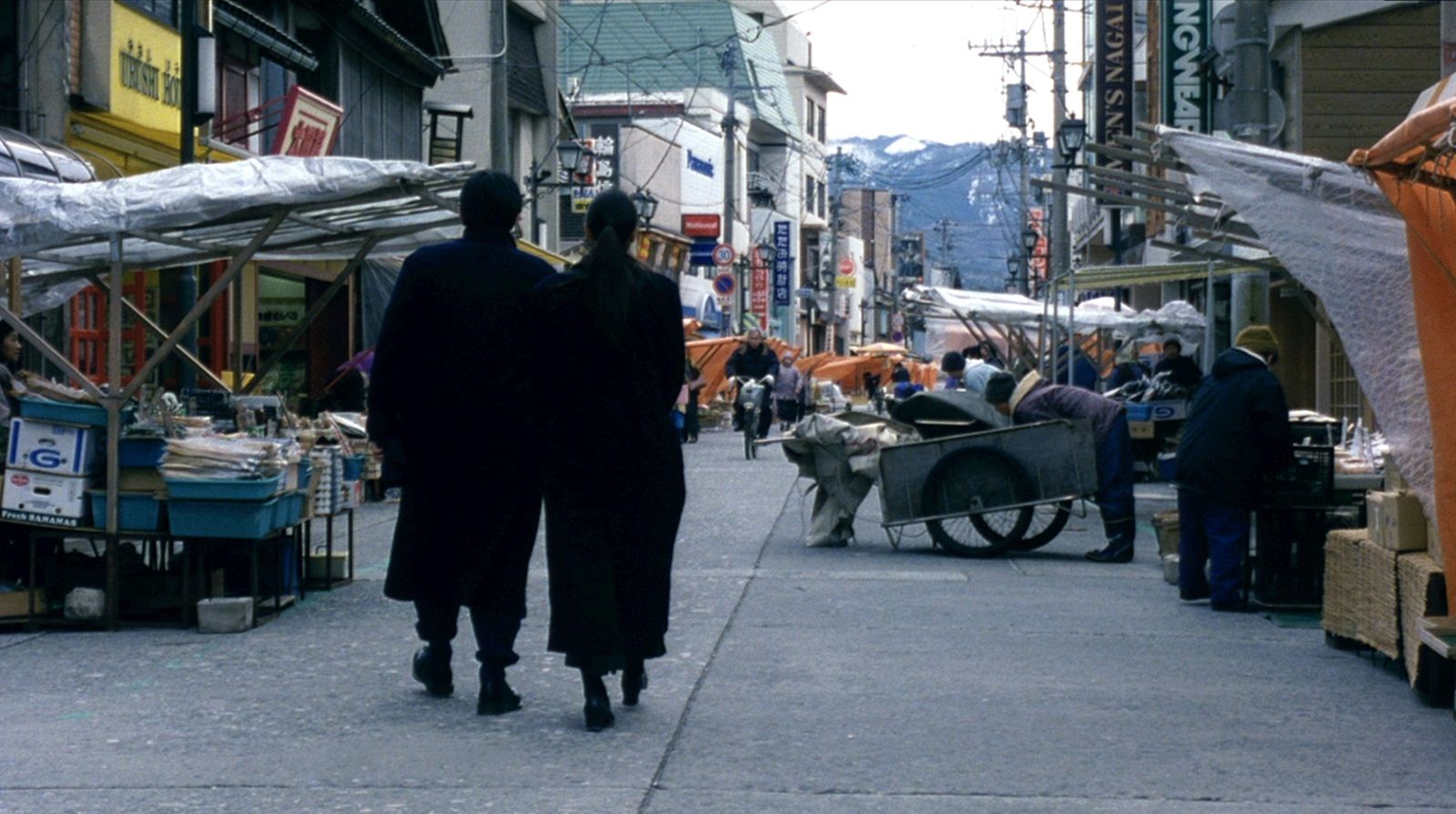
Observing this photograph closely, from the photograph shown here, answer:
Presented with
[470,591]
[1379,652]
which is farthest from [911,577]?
[470,591]

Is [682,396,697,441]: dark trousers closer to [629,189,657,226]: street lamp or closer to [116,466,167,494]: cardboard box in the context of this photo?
[629,189,657,226]: street lamp

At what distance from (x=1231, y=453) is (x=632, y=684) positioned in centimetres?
475

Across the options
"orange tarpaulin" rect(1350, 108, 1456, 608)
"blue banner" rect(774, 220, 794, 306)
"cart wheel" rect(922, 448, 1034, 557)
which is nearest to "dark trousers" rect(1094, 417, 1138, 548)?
"cart wheel" rect(922, 448, 1034, 557)

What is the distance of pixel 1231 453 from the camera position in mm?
10672

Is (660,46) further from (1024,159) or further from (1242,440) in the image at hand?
(1242,440)

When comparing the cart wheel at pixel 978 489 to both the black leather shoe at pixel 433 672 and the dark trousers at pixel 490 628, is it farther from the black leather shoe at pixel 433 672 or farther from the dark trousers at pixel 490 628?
the dark trousers at pixel 490 628

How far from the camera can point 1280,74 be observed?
74.0 ft

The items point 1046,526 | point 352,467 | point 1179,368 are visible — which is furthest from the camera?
point 1179,368

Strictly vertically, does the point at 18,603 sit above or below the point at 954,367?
below

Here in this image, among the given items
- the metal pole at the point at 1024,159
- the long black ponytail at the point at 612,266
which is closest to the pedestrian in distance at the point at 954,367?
the long black ponytail at the point at 612,266

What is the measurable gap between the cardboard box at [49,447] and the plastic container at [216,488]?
0.50 meters

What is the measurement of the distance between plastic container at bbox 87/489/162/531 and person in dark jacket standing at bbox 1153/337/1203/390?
13210 mm

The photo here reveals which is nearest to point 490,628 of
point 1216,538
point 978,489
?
point 1216,538

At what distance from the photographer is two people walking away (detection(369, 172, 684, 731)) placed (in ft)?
22.2
